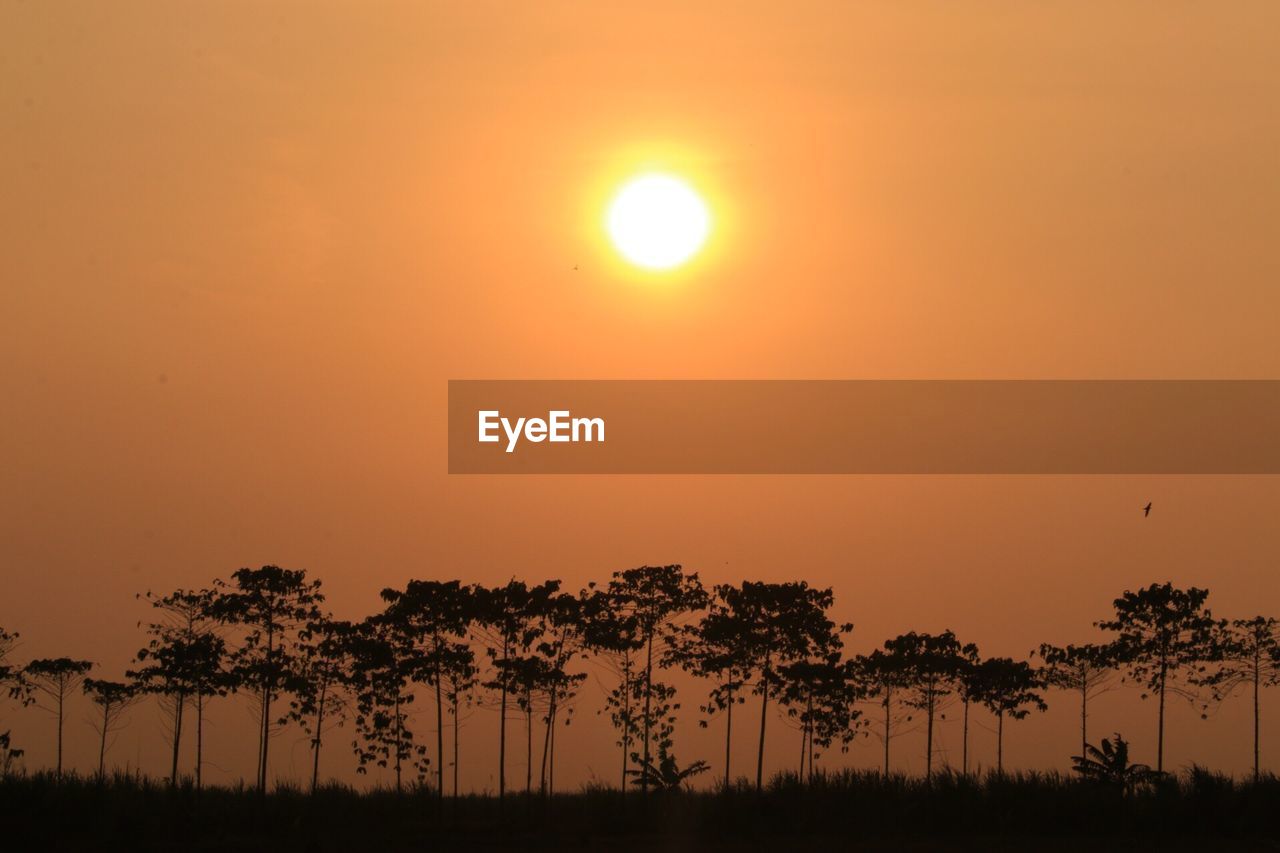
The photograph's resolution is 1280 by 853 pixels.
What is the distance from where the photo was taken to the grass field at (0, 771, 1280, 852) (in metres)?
39.6

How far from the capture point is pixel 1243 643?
198ft

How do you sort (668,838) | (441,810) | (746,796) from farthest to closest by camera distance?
(441,810) → (746,796) → (668,838)

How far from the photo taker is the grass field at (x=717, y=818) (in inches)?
1560

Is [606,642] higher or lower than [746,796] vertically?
higher

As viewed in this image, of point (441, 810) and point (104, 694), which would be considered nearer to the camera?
point (441, 810)

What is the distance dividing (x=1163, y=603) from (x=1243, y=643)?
441 centimetres

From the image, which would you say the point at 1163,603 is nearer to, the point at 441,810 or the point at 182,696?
the point at 441,810

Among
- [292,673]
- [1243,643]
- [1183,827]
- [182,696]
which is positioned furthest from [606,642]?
[1243,643]

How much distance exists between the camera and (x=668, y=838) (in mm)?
42750

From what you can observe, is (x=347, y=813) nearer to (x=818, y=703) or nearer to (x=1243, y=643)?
(x=818, y=703)

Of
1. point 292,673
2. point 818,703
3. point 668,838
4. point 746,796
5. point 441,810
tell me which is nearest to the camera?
point 668,838

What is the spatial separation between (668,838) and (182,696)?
80.6 ft

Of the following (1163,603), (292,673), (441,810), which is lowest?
(441,810)

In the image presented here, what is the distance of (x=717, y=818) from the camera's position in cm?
4362
